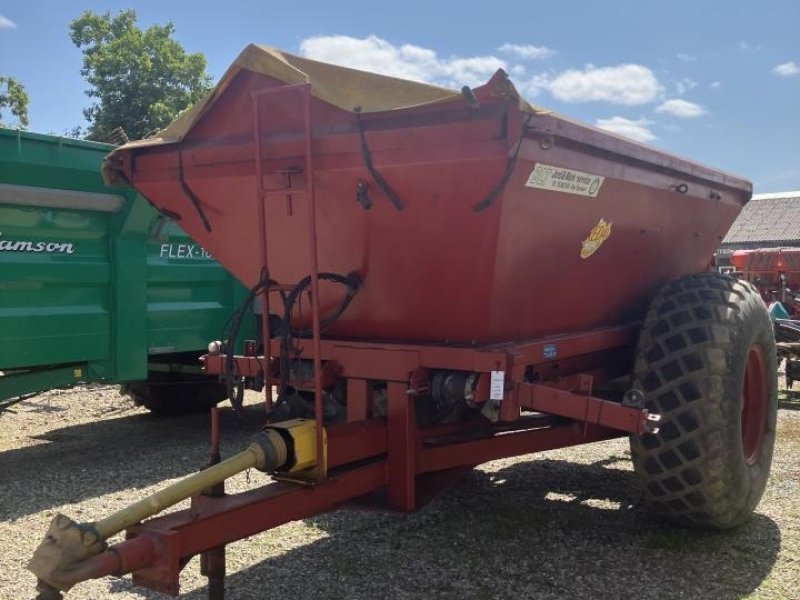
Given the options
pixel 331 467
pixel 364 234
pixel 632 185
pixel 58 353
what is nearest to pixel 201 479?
pixel 331 467

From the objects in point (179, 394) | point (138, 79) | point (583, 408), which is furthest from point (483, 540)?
point (138, 79)

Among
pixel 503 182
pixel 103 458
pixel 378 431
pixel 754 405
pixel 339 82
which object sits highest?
pixel 339 82

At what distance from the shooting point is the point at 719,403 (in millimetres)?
3900

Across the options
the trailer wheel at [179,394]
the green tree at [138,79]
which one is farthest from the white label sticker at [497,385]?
the green tree at [138,79]

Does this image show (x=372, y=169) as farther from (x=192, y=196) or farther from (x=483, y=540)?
(x=483, y=540)

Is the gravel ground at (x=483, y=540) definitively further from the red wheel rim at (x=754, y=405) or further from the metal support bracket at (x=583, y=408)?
the metal support bracket at (x=583, y=408)

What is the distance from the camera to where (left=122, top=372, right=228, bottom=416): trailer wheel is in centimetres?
756

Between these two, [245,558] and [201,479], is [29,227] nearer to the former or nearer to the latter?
[245,558]

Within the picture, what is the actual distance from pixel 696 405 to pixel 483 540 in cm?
131

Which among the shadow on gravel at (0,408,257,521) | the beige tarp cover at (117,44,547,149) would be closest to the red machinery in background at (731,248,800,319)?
the shadow on gravel at (0,408,257,521)

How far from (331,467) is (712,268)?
375 cm

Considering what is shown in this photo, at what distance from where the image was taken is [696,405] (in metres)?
3.90

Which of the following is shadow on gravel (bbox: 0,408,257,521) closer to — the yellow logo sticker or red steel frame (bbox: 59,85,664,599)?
red steel frame (bbox: 59,85,664,599)

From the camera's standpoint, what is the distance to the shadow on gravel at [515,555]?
3609 mm
